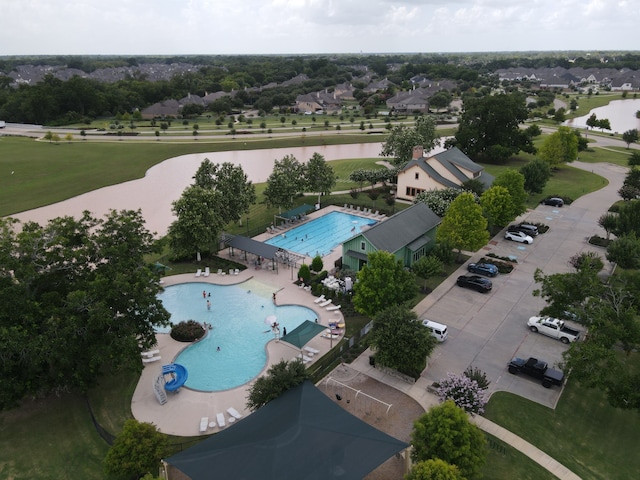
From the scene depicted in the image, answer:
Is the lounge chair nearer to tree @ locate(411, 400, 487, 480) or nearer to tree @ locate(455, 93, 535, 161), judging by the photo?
tree @ locate(411, 400, 487, 480)

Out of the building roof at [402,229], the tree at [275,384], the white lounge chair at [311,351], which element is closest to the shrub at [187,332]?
the white lounge chair at [311,351]

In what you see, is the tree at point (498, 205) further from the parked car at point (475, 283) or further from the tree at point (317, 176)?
the tree at point (317, 176)

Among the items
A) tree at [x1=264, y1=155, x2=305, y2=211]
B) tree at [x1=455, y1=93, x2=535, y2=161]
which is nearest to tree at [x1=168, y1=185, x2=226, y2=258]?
tree at [x1=264, y1=155, x2=305, y2=211]

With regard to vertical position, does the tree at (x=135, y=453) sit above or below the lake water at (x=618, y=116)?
above

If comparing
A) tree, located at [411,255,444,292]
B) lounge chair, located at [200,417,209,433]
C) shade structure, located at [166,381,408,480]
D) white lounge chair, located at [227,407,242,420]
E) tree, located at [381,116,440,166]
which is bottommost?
white lounge chair, located at [227,407,242,420]

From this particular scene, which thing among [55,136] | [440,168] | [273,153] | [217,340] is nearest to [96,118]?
[55,136]

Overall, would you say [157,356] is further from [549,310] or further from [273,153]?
[273,153]
